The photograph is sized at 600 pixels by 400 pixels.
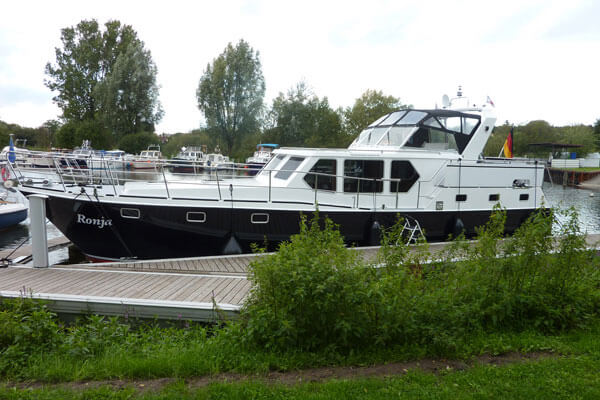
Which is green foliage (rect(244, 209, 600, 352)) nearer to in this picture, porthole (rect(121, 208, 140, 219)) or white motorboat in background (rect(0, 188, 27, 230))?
porthole (rect(121, 208, 140, 219))

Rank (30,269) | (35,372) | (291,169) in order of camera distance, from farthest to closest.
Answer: (291,169) < (30,269) < (35,372)

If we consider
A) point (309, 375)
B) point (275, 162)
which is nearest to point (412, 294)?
point (309, 375)

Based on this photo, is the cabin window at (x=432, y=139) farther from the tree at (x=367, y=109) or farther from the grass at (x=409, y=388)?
the tree at (x=367, y=109)

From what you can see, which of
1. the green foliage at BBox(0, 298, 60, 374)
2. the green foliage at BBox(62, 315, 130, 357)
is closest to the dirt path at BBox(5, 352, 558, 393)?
the green foliage at BBox(0, 298, 60, 374)

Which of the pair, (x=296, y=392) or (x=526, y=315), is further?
(x=526, y=315)

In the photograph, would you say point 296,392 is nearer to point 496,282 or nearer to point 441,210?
point 496,282

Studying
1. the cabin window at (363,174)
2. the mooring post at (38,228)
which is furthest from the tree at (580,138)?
the mooring post at (38,228)

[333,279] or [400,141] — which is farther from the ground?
[400,141]

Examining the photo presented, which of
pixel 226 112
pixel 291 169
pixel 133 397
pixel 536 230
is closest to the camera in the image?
pixel 133 397

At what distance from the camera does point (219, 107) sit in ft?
146

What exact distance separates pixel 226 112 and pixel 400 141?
36451mm

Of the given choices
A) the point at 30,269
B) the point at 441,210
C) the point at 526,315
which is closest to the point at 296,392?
Result: the point at 526,315

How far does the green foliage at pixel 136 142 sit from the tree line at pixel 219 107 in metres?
0.10

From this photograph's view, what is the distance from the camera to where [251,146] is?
4531cm
